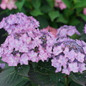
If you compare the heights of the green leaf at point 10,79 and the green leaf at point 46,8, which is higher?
the green leaf at point 46,8

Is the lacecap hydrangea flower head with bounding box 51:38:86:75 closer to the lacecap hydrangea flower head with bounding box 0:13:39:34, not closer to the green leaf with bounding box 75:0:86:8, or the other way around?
the lacecap hydrangea flower head with bounding box 0:13:39:34

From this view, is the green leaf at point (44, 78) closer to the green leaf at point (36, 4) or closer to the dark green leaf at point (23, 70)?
the dark green leaf at point (23, 70)

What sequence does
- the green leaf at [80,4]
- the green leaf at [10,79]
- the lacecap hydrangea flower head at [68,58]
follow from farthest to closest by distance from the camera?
the green leaf at [80,4], the green leaf at [10,79], the lacecap hydrangea flower head at [68,58]

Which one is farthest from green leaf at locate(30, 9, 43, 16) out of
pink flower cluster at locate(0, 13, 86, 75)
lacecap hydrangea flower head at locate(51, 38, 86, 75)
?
lacecap hydrangea flower head at locate(51, 38, 86, 75)

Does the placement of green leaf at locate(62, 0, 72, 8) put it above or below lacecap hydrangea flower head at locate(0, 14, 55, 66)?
above

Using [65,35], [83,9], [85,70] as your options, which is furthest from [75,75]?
[83,9]

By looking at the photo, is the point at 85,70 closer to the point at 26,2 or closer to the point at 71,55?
the point at 71,55

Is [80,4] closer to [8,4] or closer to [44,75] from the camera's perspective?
[8,4]

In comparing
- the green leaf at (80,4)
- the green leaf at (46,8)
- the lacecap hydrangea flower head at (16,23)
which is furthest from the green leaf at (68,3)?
the lacecap hydrangea flower head at (16,23)

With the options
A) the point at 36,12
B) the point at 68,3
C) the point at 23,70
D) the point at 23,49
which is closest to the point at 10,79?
the point at 23,70

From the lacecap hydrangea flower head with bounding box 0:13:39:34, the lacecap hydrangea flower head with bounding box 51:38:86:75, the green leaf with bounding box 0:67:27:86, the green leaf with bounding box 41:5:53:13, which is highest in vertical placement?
the green leaf with bounding box 41:5:53:13
